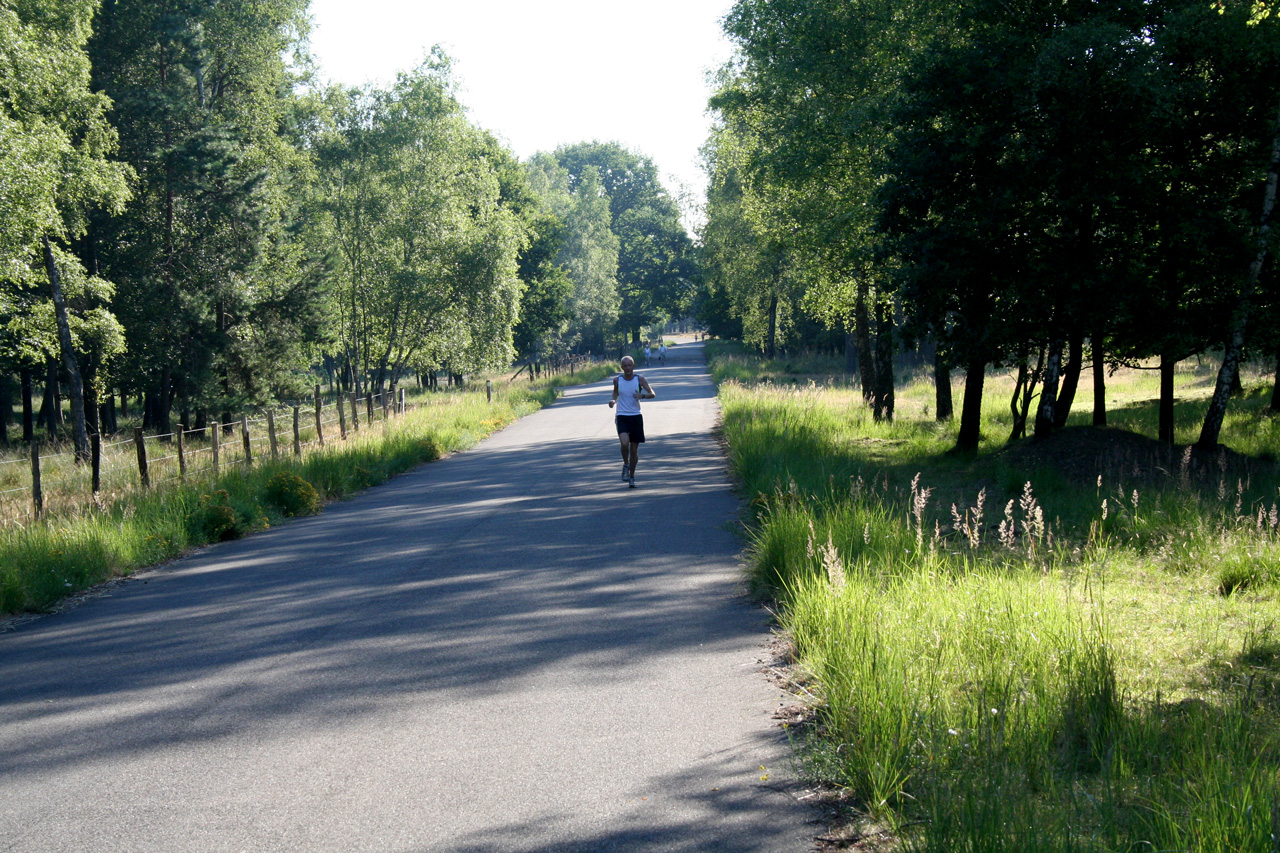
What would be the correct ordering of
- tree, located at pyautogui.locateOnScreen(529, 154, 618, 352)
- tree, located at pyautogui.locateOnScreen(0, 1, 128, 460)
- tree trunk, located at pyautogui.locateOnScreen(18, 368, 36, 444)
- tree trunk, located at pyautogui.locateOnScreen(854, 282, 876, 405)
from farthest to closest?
tree, located at pyautogui.locateOnScreen(529, 154, 618, 352)
tree trunk, located at pyautogui.locateOnScreen(18, 368, 36, 444)
tree trunk, located at pyautogui.locateOnScreen(854, 282, 876, 405)
tree, located at pyautogui.locateOnScreen(0, 1, 128, 460)

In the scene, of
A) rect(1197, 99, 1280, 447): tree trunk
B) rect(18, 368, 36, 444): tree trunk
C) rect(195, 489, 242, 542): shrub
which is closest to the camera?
rect(195, 489, 242, 542): shrub

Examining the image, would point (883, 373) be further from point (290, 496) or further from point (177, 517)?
point (177, 517)

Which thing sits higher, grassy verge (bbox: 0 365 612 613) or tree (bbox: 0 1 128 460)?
tree (bbox: 0 1 128 460)

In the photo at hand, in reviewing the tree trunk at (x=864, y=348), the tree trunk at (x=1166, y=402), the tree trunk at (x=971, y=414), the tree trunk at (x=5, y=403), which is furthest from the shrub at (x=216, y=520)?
the tree trunk at (x=5, y=403)

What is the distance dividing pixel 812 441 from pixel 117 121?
82.7ft

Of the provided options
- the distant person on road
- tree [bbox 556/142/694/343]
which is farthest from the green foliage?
tree [bbox 556/142/694/343]

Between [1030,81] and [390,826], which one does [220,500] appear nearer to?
[390,826]

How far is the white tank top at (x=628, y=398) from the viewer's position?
14.9m

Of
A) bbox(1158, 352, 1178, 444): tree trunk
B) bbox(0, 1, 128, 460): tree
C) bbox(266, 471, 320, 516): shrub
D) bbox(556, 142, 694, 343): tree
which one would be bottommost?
bbox(266, 471, 320, 516): shrub

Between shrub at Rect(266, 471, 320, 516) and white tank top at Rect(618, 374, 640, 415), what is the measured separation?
5009mm

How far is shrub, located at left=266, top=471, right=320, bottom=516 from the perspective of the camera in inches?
545

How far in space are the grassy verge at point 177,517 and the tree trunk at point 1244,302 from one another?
45.4 feet

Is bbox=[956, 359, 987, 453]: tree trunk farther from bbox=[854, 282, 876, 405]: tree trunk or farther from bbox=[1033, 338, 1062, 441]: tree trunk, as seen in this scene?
bbox=[854, 282, 876, 405]: tree trunk

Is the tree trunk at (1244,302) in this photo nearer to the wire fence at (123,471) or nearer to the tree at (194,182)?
the wire fence at (123,471)
